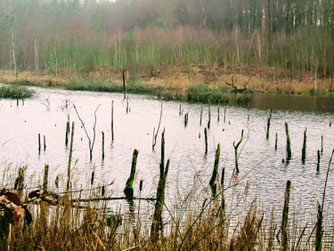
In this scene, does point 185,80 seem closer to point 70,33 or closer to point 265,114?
point 265,114

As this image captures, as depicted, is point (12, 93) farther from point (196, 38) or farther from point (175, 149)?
point (196, 38)

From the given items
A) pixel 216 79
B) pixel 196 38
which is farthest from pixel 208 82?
pixel 196 38

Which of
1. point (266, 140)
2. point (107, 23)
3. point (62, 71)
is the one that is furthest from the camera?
point (107, 23)

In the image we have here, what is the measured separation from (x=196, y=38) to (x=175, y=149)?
45.0m

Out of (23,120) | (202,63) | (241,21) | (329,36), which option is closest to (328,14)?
(329,36)

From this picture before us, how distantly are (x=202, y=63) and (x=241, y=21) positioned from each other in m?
20.1

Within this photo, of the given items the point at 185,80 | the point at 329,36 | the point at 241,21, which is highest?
the point at 241,21

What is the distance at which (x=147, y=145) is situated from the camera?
54.1 ft

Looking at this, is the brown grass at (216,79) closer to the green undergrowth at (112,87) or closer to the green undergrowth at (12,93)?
the green undergrowth at (112,87)

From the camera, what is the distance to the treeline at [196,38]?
4975 centimetres

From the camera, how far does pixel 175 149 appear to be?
15922 mm

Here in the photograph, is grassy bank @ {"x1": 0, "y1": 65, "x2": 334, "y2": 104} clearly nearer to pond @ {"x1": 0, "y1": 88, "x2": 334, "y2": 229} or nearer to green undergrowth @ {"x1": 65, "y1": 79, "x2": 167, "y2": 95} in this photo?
green undergrowth @ {"x1": 65, "y1": 79, "x2": 167, "y2": 95}

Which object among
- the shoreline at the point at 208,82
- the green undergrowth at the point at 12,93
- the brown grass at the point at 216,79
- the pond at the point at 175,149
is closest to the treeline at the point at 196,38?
the brown grass at the point at 216,79

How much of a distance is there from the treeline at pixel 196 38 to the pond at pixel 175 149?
54.4 ft
